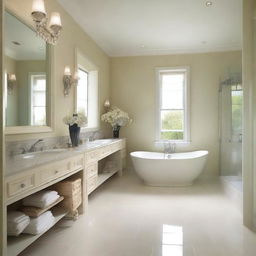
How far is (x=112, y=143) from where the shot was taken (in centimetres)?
417

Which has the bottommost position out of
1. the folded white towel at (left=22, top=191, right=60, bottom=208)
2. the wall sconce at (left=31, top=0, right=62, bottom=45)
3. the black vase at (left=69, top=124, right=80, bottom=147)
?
the folded white towel at (left=22, top=191, right=60, bottom=208)

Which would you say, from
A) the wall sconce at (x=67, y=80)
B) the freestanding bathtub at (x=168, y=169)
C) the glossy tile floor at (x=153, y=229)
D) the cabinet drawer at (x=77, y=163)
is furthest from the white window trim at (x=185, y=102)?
the cabinet drawer at (x=77, y=163)

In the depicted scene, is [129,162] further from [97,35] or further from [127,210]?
[97,35]

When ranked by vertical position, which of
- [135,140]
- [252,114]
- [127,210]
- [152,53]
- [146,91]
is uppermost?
[152,53]

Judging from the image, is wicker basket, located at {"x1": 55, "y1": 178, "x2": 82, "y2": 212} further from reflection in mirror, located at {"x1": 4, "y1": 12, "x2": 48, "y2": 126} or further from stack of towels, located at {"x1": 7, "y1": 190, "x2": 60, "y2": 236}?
reflection in mirror, located at {"x1": 4, "y1": 12, "x2": 48, "y2": 126}

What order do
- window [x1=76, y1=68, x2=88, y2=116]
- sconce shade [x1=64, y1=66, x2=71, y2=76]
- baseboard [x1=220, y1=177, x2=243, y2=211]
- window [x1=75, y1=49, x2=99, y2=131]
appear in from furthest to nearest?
window [x1=75, y1=49, x2=99, y2=131]
window [x1=76, y1=68, x2=88, y2=116]
sconce shade [x1=64, y1=66, x2=71, y2=76]
baseboard [x1=220, y1=177, x2=243, y2=211]

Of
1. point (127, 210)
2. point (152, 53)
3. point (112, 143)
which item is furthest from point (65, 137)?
point (152, 53)

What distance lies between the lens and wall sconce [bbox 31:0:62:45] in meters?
2.31

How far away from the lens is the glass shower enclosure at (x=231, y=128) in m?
4.16

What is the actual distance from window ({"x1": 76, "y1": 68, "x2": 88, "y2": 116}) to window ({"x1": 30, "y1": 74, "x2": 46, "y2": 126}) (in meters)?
1.31

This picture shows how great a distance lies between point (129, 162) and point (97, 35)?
2.83m

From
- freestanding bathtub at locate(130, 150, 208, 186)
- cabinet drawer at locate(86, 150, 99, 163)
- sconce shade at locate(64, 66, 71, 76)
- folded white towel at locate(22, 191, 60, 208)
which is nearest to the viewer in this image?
folded white towel at locate(22, 191, 60, 208)

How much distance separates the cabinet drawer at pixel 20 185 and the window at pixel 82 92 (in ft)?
8.03

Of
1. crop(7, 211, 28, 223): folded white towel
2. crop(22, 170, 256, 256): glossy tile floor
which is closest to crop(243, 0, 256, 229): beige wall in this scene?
crop(22, 170, 256, 256): glossy tile floor
